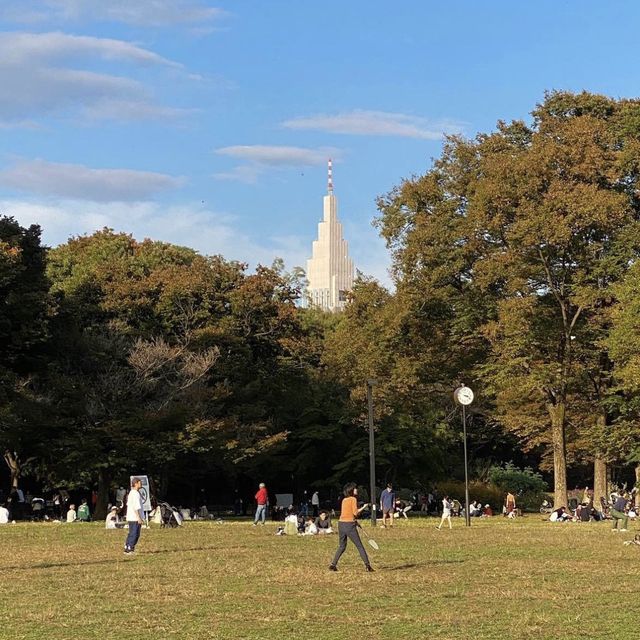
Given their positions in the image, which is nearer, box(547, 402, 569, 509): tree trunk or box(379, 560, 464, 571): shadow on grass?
box(379, 560, 464, 571): shadow on grass

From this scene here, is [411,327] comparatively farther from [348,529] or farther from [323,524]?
[348,529]

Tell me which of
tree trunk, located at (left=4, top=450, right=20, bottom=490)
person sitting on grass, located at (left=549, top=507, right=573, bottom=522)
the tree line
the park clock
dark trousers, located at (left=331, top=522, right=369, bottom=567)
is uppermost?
the tree line

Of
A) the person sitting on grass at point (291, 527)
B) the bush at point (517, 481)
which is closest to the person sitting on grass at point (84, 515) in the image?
the person sitting on grass at point (291, 527)

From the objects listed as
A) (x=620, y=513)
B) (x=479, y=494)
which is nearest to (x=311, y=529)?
(x=620, y=513)

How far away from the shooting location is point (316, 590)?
15.3 meters

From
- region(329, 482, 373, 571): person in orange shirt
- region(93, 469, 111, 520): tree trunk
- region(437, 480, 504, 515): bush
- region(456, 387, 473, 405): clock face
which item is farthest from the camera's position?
region(437, 480, 504, 515): bush

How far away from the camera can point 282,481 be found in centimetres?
6175

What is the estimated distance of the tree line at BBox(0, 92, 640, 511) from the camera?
131 feet

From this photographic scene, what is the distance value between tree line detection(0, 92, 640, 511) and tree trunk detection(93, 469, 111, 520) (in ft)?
0.30

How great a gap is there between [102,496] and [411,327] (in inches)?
562

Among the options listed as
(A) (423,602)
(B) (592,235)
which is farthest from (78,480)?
(A) (423,602)

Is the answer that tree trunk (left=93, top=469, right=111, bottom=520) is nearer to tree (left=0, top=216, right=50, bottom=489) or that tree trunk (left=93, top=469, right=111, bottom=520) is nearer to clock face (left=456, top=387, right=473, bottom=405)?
tree (left=0, top=216, right=50, bottom=489)

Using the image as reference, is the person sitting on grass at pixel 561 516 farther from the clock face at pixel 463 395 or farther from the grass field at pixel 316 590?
the grass field at pixel 316 590

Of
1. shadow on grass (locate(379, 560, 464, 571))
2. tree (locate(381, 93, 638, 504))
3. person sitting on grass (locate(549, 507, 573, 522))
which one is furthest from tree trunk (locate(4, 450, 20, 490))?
shadow on grass (locate(379, 560, 464, 571))
